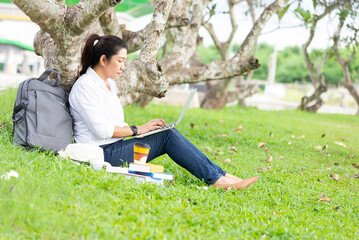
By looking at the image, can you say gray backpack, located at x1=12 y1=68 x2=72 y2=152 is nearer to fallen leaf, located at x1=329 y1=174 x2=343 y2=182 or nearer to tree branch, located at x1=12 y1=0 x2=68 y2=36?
tree branch, located at x1=12 y1=0 x2=68 y2=36

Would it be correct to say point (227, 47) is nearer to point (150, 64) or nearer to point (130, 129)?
point (150, 64)

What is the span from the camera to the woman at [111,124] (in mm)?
3982

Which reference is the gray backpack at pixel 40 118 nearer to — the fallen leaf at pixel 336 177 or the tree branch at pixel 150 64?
the tree branch at pixel 150 64

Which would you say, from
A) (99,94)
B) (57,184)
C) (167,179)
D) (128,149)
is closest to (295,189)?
(167,179)

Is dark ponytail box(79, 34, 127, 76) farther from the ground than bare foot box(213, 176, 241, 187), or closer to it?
farther from the ground

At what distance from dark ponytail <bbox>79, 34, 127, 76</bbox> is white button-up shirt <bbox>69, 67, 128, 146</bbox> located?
0.31ft

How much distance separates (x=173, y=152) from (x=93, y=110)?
0.80m

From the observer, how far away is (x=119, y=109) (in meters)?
4.22

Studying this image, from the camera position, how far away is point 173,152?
4230 millimetres

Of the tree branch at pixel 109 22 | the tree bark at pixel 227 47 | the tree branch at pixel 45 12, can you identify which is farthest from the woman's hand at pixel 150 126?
the tree bark at pixel 227 47

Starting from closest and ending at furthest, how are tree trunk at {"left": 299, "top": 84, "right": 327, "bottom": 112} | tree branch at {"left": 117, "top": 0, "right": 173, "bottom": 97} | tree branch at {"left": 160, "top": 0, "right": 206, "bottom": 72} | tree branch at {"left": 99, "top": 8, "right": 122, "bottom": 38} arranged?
1. tree branch at {"left": 117, "top": 0, "right": 173, "bottom": 97}
2. tree branch at {"left": 99, "top": 8, "right": 122, "bottom": 38}
3. tree branch at {"left": 160, "top": 0, "right": 206, "bottom": 72}
4. tree trunk at {"left": 299, "top": 84, "right": 327, "bottom": 112}

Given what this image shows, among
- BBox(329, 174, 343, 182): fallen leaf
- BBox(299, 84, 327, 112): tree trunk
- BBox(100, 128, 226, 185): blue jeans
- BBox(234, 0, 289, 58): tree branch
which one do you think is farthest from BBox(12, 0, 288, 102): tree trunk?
BBox(299, 84, 327, 112): tree trunk

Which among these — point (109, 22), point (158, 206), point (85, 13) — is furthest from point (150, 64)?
point (158, 206)

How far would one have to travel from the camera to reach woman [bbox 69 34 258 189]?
13.1 ft
